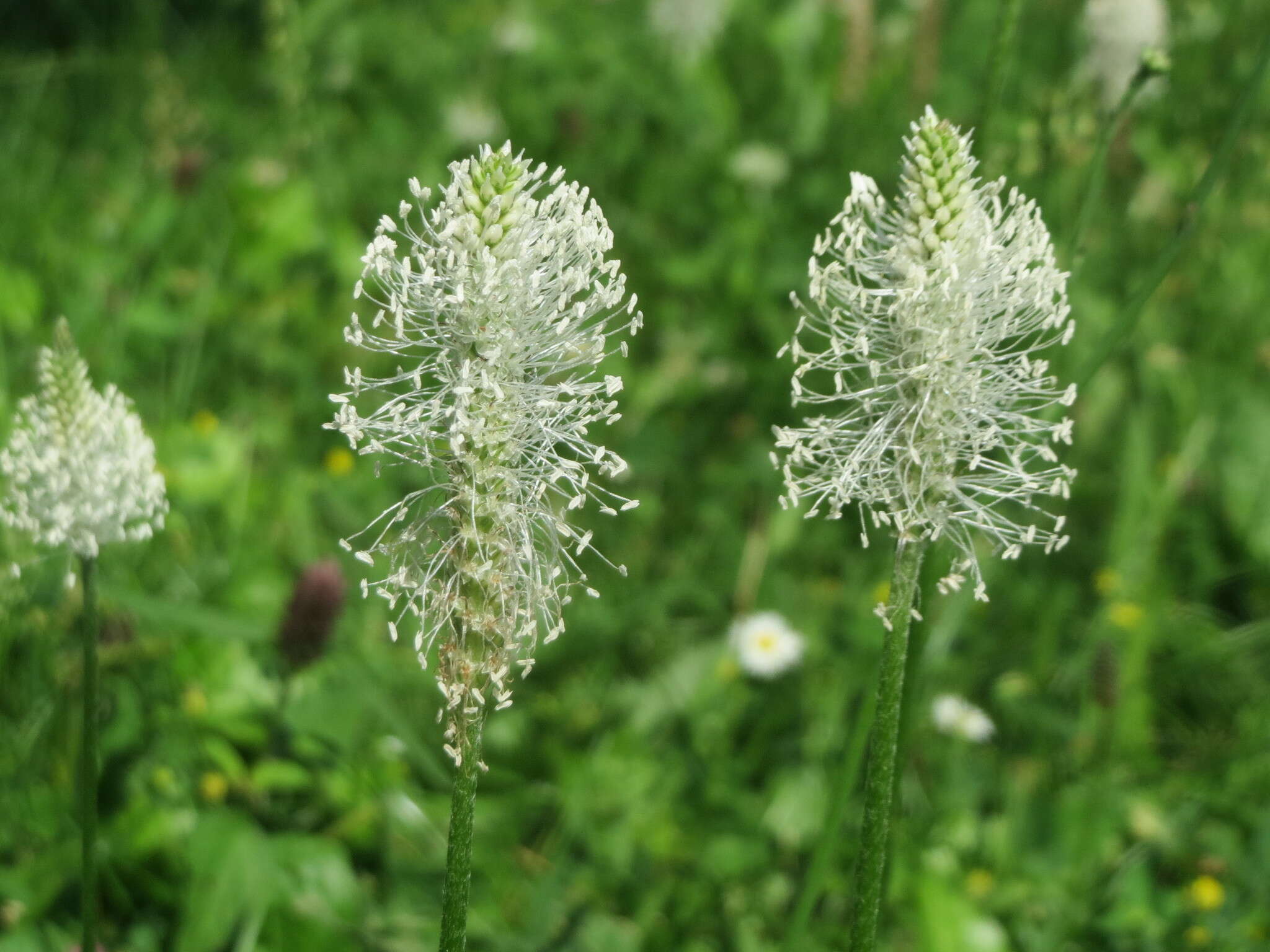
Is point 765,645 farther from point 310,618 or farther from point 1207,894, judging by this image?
point 310,618

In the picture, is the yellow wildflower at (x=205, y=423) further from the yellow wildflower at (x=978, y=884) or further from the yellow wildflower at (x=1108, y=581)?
the yellow wildflower at (x=1108, y=581)

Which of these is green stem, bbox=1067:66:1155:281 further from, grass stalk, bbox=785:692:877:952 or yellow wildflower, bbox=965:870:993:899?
yellow wildflower, bbox=965:870:993:899

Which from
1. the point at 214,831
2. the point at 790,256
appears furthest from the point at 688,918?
the point at 790,256

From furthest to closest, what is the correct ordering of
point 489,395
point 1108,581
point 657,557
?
point 657,557
point 1108,581
point 489,395

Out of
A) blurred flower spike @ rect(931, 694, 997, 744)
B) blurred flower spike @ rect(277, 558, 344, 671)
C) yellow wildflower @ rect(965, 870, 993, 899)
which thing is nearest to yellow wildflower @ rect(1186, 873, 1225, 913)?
yellow wildflower @ rect(965, 870, 993, 899)

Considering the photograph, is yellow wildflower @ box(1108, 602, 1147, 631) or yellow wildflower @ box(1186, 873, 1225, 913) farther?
yellow wildflower @ box(1108, 602, 1147, 631)

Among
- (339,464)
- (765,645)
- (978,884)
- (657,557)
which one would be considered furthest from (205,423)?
(978,884)

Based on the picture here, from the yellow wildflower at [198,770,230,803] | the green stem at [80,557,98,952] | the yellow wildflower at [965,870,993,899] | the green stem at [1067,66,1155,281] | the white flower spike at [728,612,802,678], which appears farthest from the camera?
the white flower spike at [728,612,802,678]
